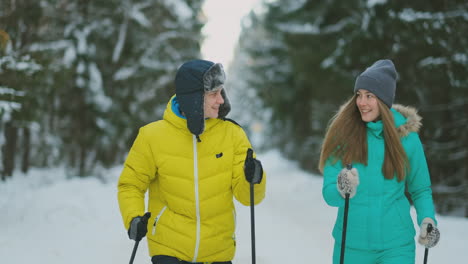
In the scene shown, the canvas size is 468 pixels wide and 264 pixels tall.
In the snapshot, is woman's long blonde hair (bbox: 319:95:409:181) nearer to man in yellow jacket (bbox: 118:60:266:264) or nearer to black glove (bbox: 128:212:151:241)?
man in yellow jacket (bbox: 118:60:266:264)

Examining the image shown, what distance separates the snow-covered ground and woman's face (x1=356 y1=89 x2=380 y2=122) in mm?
3656

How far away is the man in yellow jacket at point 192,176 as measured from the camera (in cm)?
300

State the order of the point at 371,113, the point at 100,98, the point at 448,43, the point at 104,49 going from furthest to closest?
the point at 104,49 → the point at 100,98 → the point at 448,43 → the point at 371,113

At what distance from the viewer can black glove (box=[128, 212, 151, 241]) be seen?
114 inches

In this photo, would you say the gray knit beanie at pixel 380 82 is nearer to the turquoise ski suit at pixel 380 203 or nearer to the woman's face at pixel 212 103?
the turquoise ski suit at pixel 380 203

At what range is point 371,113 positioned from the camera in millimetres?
3406

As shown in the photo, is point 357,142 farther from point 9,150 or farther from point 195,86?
point 9,150

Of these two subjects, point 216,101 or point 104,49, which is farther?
point 104,49

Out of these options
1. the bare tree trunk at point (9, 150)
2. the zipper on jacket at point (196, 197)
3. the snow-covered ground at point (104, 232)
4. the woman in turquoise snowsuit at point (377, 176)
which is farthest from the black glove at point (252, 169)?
the bare tree trunk at point (9, 150)

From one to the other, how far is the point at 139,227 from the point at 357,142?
1.66 metres

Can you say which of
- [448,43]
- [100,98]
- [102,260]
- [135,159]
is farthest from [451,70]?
[100,98]

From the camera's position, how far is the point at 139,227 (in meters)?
2.90

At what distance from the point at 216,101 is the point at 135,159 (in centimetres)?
68

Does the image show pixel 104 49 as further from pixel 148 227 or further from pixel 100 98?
pixel 148 227
